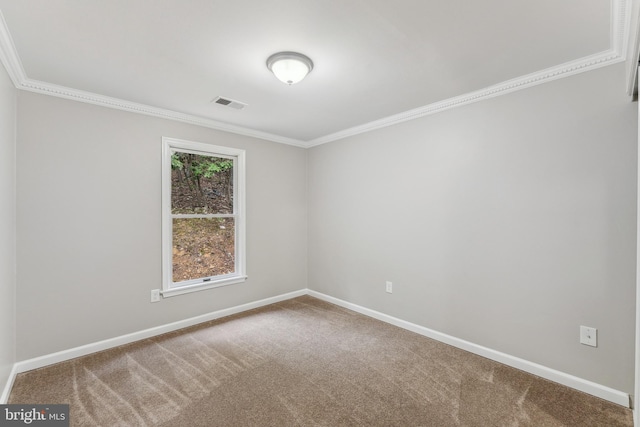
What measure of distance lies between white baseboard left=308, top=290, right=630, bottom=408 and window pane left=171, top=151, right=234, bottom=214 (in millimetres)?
2399

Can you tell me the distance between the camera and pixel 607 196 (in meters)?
2.04

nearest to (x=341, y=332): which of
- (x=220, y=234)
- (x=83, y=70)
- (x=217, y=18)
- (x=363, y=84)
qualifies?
A: (x=220, y=234)

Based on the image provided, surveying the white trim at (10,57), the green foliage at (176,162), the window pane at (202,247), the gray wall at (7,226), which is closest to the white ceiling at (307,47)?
the white trim at (10,57)

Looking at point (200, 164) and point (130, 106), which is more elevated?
point (130, 106)

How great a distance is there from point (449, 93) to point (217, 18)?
2.07 m

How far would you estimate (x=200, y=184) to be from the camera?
358 centimetres

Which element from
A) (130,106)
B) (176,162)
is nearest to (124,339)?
(176,162)

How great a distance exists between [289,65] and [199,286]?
8.67ft

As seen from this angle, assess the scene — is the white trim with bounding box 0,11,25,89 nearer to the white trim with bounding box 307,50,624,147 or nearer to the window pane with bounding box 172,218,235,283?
the window pane with bounding box 172,218,235,283

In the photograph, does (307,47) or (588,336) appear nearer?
(307,47)

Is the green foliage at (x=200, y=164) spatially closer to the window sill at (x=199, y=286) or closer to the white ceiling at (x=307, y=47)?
the white ceiling at (x=307, y=47)

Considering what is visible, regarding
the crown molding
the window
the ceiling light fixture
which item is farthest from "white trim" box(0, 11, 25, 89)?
the ceiling light fixture

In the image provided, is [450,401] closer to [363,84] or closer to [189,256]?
[363,84]

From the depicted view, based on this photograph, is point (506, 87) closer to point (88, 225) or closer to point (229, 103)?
point (229, 103)
